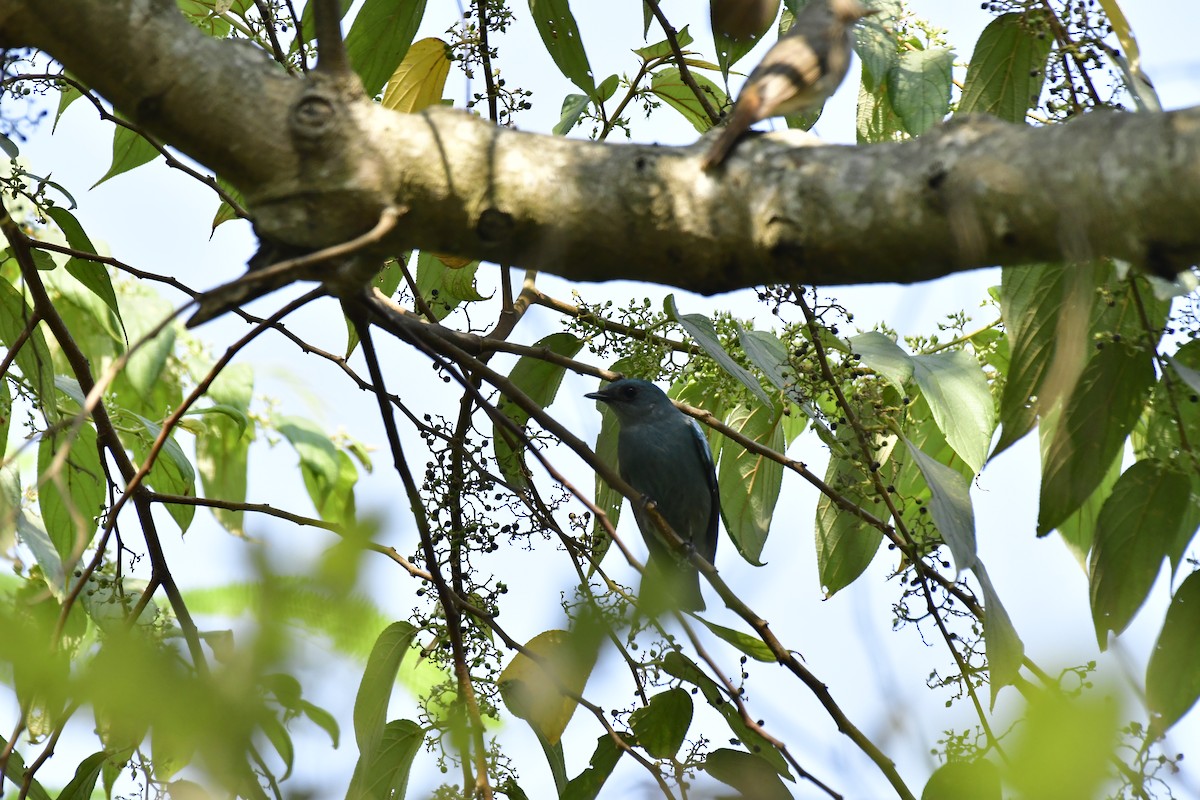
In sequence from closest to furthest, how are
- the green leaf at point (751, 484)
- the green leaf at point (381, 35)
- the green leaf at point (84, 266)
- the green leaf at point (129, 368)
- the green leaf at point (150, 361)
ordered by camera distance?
the green leaf at point (381, 35), the green leaf at point (84, 266), the green leaf at point (751, 484), the green leaf at point (150, 361), the green leaf at point (129, 368)

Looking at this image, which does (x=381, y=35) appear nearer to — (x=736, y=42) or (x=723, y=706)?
(x=736, y=42)

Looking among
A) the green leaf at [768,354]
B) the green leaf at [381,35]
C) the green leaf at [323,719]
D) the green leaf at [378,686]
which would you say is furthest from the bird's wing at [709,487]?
the green leaf at [323,719]

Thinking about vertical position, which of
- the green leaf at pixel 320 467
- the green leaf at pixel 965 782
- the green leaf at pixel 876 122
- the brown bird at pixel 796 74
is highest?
the green leaf at pixel 320 467

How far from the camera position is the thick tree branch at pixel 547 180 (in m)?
1.56

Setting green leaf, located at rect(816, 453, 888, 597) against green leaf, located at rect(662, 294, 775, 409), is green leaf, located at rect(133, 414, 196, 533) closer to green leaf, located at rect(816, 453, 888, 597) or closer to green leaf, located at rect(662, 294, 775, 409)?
green leaf, located at rect(662, 294, 775, 409)

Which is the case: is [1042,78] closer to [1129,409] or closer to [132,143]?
[1129,409]

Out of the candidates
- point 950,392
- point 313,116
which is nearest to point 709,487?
point 950,392

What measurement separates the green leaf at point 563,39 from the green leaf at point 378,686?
178cm

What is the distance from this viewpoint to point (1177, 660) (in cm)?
237

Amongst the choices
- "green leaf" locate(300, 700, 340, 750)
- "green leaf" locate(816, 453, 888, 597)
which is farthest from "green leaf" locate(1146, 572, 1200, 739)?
"green leaf" locate(300, 700, 340, 750)

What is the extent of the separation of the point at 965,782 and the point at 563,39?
2644 millimetres

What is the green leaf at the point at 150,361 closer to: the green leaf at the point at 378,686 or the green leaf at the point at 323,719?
the green leaf at the point at 378,686

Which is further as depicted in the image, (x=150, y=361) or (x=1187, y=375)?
(x=150, y=361)

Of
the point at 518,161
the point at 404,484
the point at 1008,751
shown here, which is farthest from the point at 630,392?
the point at 1008,751
